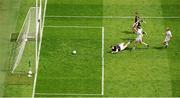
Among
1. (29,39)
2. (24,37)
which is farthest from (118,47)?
(24,37)

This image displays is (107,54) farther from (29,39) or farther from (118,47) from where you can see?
(29,39)

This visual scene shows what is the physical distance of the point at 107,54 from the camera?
42.0 meters

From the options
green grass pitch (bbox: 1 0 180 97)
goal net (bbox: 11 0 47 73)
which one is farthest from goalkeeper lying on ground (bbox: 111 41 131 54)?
goal net (bbox: 11 0 47 73)

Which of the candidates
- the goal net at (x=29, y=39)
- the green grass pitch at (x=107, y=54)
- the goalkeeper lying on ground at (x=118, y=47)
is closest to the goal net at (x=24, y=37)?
the goal net at (x=29, y=39)

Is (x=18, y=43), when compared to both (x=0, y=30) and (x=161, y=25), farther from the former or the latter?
(x=161, y=25)

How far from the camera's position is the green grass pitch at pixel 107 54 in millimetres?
38812

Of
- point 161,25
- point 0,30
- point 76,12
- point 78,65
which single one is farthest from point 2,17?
point 161,25

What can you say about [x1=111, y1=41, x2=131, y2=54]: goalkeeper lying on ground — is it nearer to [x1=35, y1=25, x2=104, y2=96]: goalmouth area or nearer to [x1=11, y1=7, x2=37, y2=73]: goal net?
[x1=35, y1=25, x2=104, y2=96]: goalmouth area

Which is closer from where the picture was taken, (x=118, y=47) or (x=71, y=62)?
(x=71, y=62)

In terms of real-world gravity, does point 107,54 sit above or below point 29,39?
below

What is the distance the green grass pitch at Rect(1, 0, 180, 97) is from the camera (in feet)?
127

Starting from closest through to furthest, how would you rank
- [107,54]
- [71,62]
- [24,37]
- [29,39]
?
[71,62] < [24,37] < [107,54] < [29,39]

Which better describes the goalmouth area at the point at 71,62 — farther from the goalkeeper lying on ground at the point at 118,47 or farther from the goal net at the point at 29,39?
the goalkeeper lying on ground at the point at 118,47

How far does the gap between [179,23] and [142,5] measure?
3475 mm
